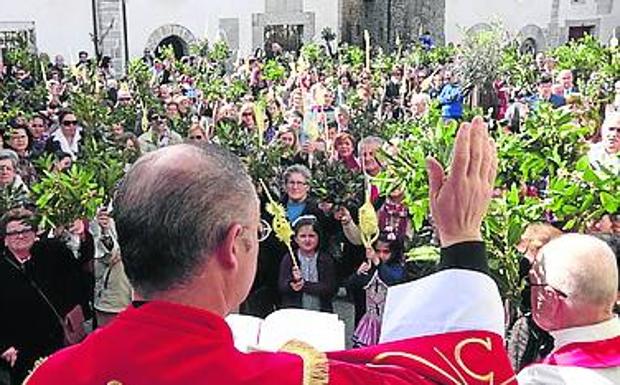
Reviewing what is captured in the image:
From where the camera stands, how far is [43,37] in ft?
56.5

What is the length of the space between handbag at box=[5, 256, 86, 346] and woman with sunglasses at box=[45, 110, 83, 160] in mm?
3759

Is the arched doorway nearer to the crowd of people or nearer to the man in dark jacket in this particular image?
the crowd of people

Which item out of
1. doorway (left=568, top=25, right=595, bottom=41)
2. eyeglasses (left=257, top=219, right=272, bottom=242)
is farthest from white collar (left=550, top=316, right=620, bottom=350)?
doorway (left=568, top=25, right=595, bottom=41)

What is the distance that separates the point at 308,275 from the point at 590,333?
2.84 m

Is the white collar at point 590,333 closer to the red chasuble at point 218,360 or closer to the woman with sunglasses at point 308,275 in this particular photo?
the red chasuble at point 218,360

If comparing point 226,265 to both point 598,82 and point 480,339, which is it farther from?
point 598,82

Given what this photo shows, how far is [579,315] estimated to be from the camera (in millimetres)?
2430

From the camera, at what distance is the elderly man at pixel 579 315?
2361mm

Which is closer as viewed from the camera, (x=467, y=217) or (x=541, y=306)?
(x=467, y=217)

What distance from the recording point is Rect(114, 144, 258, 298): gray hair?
1498 mm

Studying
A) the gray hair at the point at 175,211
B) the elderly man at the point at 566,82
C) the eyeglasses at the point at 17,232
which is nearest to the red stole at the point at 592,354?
the gray hair at the point at 175,211

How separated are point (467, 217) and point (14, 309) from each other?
10.5ft

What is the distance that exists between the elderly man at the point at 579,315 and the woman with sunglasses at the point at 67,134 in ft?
20.9

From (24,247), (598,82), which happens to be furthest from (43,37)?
(24,247)
